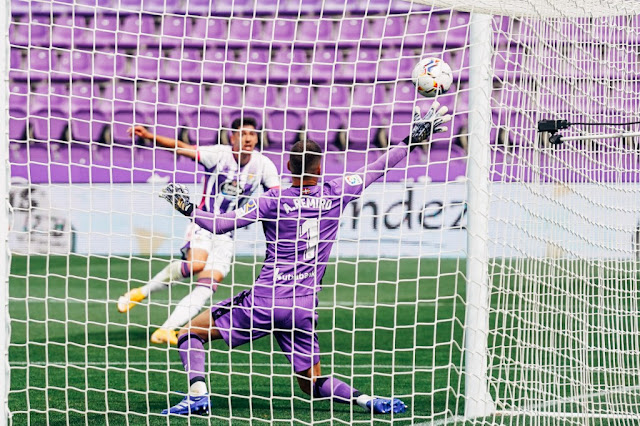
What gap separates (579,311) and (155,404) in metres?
2.42

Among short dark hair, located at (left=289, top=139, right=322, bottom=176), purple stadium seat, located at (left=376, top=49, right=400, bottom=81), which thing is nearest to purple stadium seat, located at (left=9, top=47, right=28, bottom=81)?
purple stadium seat, located at (left=376, top=49, right=400, bottom=81)

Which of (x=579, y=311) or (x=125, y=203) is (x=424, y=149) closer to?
(x=125, y=203)

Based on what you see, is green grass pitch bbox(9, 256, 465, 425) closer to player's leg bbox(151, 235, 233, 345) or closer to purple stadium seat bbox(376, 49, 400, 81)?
player's leg bbox(151, 235, 233, 345)

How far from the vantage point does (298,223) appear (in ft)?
17.4

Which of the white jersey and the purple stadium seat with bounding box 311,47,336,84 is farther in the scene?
the purple stadium seat with bounding box 311,47,336,84

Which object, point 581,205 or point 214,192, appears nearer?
point 581,205

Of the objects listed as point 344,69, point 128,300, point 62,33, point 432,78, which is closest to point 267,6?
point 344,69

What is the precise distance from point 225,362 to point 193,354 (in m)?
2.00

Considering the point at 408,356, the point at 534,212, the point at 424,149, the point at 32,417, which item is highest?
the point at 424,149

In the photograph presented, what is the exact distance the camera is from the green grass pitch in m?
5.16

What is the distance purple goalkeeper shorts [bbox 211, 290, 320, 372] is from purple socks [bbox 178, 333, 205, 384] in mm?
158

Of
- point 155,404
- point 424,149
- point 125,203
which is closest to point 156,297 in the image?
point 125,203

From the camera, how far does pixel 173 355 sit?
25.6 ft

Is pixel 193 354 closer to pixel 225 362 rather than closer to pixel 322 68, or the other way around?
pixel 225 362
